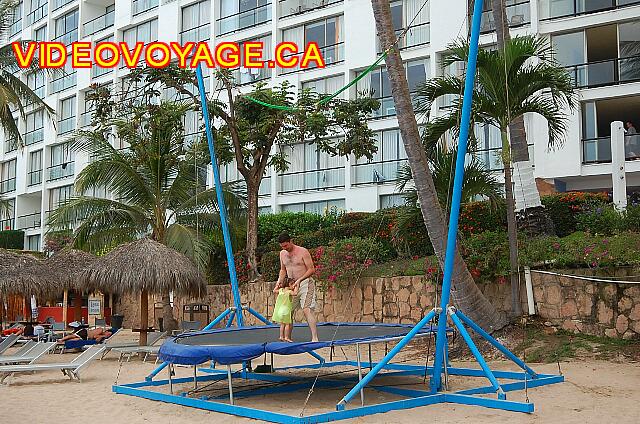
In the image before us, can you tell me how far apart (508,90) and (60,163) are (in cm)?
3585

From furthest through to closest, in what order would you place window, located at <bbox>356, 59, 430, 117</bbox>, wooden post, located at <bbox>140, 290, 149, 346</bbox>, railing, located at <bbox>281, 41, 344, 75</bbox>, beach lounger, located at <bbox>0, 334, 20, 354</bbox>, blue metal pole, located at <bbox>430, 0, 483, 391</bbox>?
railing, located at <bbox>281, 41, 344, 75</bbox> < window, located at <bbox>356, 59, 430, 117</bbox> < wooden post, located at <bbox>140, 290, 149, 346</bbox> < beach lounger, located at <bbox>0, 334, 20, 354</bbox> < blue metal pole, located at <bbox>430, 0, 483, 391</bbox>

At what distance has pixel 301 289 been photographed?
1098 cm

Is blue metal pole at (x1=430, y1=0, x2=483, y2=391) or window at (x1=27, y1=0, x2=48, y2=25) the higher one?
→ window at (x1=27, y1=0, x2=48, y2=25)

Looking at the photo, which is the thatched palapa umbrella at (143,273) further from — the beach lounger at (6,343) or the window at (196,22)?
the window at (196,22)

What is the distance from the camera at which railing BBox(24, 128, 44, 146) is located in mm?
47147

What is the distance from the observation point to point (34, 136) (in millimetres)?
47906

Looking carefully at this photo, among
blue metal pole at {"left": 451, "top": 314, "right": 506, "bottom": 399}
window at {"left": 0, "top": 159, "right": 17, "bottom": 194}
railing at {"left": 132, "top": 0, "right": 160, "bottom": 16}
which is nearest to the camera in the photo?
blue metal pole at {"left": 451, "top": 314, "right": 506, "bottom": 399}

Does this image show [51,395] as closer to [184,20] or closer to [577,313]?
[577,313]

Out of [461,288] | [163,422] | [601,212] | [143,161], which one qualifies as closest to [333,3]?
[143,161]

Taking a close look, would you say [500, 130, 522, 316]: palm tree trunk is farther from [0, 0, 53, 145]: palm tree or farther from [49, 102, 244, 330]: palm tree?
[0, 0, 53, 145]: palm tree

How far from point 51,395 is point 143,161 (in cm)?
1237

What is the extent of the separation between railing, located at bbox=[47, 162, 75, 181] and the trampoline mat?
33032 millimetres

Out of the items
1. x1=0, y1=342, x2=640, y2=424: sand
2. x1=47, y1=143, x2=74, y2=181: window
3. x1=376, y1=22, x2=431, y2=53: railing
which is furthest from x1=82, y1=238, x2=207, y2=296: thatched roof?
x1=47, y1=143, x2=74, y2=181: window

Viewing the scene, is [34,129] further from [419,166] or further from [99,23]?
[419,166]
